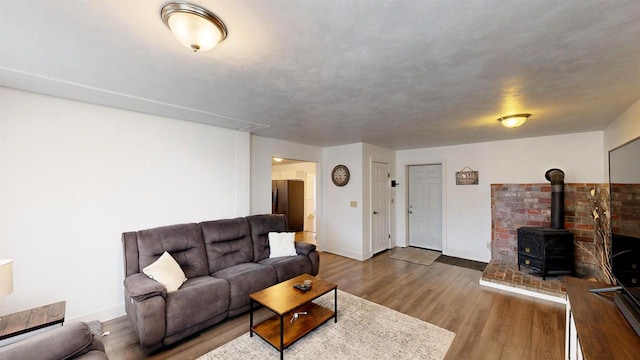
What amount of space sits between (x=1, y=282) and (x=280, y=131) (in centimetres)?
305

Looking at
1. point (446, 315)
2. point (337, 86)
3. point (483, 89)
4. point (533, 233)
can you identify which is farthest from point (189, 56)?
point (533, 233)

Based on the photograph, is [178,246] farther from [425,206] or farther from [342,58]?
[425,206]

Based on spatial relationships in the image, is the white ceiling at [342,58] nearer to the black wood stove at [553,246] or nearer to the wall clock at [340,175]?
the black wood stove at [553,246]

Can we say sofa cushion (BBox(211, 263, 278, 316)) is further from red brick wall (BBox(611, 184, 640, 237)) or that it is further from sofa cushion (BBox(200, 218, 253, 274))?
red brick wall (BBox(611, 184, 640, 237))

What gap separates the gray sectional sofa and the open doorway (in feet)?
12.6

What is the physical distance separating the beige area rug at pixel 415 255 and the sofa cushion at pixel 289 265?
7.52ft

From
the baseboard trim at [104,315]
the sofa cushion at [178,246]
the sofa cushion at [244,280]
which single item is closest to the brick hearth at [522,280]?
the sofa cushion at [244,280]

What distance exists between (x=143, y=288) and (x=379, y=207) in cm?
421

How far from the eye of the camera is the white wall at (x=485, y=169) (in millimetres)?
3828

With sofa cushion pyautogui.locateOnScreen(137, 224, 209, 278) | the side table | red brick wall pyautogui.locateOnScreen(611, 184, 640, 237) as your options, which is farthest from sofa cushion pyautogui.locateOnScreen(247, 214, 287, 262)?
red brick wall pyautogui.locateOnScreen(611, 184, 640, 237)

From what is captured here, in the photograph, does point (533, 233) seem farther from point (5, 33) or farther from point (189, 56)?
point (5, 33)

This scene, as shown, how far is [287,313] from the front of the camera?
217cm

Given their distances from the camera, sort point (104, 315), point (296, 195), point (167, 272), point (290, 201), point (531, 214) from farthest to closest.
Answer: point (296, 195), point (290, 201), point (531, 214), point (104, 315), point (167, 272)

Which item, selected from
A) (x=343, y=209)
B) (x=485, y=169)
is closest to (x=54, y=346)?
(x=343, y=209)
